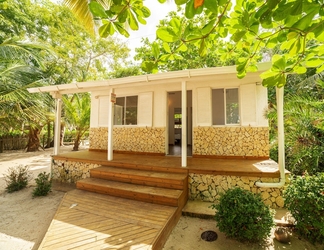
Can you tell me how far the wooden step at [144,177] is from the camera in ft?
12.2

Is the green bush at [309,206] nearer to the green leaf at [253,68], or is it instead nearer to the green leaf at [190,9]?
the green leaf at [253,68]

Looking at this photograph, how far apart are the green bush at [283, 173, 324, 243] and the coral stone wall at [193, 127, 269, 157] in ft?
9.07

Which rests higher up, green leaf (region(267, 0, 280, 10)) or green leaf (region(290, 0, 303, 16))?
green leaf (region(267, 0, 280, 10))

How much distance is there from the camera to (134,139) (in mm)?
6859

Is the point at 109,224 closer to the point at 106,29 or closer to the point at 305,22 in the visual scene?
the point at 106,29

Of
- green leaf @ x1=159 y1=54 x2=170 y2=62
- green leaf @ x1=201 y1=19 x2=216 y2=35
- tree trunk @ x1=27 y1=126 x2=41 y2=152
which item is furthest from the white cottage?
tree trunk @ x1=27 y1=126 x2=41 y2=152

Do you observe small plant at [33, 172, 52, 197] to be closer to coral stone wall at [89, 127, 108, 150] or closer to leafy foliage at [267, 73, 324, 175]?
coral stone wall at [89, 127, 108, 150]

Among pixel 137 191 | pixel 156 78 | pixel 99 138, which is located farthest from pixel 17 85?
pixel 137 191

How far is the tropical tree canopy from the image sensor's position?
0.83 m

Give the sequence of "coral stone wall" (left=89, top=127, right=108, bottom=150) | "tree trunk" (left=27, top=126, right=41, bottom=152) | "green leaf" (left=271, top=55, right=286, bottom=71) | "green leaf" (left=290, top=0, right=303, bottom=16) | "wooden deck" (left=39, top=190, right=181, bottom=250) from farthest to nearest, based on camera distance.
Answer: "tree trunk" (left=27, top=126, right=41, bottom=152) → "coral stone wall" (left=89, top=127, right=108, bottom=150) → "wooden deck" (left=39, top=190, right=181, bottom=250) → "green leaf" (left=271, top=55, right=286, bottom=71) → "green leaf" (left=290, top=0, right=303, bottom=16)

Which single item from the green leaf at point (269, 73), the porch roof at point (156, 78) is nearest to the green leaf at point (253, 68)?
the green leaf at point (269, 73)

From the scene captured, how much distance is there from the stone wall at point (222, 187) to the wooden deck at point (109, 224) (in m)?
0.92

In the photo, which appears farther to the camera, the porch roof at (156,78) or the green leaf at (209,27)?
the porch roof at (156,78)

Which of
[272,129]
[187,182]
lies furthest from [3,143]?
[272,129]
